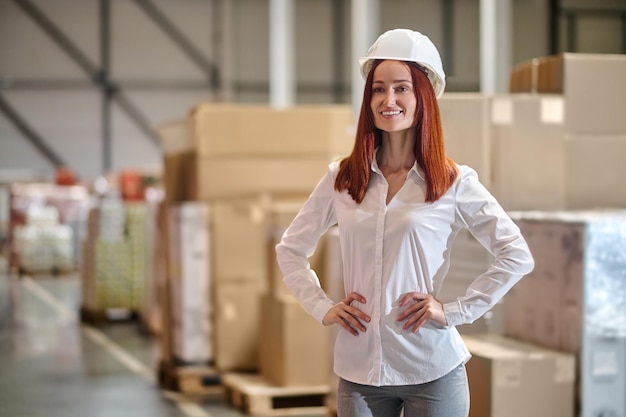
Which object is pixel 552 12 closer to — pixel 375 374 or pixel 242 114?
pixel 242 114

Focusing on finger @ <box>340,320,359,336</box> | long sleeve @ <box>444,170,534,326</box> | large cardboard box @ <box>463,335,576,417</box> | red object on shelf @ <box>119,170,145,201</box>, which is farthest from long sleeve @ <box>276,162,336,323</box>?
red object on shelf @ <box>119,170,145,201</box>

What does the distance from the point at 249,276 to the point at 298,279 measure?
4.47m

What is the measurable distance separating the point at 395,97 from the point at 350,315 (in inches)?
20.6

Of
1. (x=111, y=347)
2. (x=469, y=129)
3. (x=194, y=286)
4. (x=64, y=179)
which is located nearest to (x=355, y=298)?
(x=469, y=129)

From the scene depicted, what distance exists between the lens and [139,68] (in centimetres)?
2400

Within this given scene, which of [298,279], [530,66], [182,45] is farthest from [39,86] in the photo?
[298,279]

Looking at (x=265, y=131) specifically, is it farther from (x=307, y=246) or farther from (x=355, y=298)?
(x=355, y=298)

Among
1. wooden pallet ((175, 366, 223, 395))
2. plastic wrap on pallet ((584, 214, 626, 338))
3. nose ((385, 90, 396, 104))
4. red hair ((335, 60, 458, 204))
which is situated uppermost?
nose ((385, 90, 396, 104))

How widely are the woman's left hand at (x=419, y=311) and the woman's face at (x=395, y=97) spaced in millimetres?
396

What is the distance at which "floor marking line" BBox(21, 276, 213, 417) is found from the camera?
22.4ft

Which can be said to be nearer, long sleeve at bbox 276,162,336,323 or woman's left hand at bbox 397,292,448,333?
woman's left hand at bbox 397,292,448,333

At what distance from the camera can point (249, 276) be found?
283 inches

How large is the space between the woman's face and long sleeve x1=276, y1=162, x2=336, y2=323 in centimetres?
23

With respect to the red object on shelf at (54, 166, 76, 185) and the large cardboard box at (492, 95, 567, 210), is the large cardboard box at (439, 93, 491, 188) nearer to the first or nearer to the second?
the large cardboard box at (492, 95, 567, 210)
